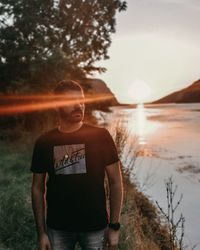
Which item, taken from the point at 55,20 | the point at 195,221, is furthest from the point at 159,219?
the point at 55,20

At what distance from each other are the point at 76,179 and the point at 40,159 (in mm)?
333

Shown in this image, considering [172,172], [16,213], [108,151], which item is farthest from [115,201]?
[172,172]

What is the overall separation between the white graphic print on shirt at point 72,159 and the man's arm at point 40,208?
0.24 m

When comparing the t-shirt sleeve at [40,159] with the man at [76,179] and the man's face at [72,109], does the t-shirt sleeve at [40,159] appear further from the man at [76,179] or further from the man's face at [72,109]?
the man's face at [72,109]

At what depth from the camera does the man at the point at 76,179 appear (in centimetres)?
306

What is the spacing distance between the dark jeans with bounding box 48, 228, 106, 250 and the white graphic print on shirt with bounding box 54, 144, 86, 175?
0.48 m

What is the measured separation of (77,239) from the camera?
3.17 metres

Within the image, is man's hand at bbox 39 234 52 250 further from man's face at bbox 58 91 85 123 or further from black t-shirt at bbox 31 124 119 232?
man's face at bbox 58 91 85 123

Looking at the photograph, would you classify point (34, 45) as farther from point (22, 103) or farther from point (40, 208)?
point (40, 208)

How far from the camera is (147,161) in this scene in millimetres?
20688

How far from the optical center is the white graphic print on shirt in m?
3.04

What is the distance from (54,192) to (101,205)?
375mm

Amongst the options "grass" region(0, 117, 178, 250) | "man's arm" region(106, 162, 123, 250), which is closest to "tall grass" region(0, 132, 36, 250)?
"grass" region(0, 117, 178, 250)

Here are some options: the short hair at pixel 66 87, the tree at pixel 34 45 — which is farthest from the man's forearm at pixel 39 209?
the tree at pixel 34 45
